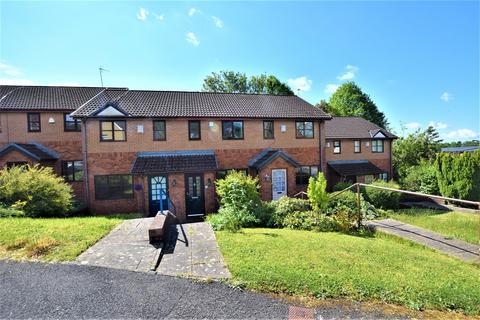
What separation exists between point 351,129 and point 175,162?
57.4ft

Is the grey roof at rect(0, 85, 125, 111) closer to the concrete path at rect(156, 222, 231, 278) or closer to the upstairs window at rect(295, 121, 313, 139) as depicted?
the concrete path at rect(156, 222, 231, 278)

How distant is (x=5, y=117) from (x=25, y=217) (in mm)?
10114

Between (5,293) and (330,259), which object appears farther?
(330,259)

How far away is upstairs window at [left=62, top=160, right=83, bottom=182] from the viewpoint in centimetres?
1770

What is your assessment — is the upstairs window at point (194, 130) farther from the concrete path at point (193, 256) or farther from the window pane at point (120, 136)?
the concrete path at point (193, 256)

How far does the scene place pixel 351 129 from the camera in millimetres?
24984

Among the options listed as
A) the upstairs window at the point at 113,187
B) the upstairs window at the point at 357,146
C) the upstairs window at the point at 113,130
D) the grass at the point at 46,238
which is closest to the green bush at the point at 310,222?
the grass at the point at 46,238

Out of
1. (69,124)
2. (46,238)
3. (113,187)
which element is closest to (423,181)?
(113,187)

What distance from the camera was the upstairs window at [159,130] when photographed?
1638 centimetres

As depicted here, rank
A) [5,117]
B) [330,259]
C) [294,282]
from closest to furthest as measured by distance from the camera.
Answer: [294,282], [330,259], [5,117]

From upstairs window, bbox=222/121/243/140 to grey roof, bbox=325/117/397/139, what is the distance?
362 inches

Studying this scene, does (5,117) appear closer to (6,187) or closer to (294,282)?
(6,187)

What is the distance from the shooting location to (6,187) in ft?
37.9

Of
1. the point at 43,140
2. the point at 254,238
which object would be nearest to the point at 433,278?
the point at 254,238
